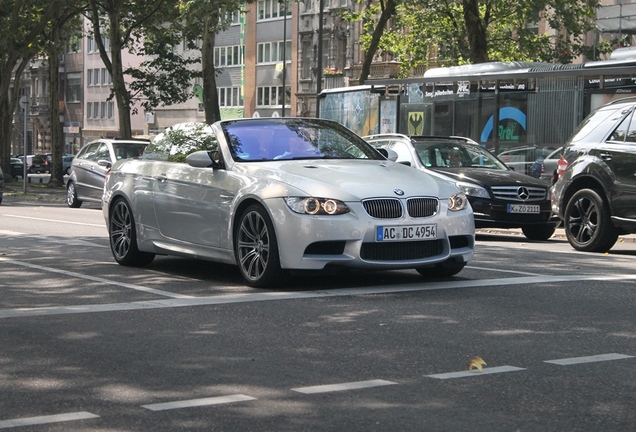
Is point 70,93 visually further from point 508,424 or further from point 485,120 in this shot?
point 508,424

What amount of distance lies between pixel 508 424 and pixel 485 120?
2427cm

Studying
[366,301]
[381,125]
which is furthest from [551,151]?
[366,301]

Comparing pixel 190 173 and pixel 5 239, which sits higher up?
pixel 190 173

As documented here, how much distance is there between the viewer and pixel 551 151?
28.3 metres

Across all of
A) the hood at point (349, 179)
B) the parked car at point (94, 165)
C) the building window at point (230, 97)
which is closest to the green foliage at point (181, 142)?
the hood at point (349, 179)

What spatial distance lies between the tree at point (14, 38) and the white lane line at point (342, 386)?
44288 mm

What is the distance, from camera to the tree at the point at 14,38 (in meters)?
49.6

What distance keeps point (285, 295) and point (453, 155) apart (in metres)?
10.0

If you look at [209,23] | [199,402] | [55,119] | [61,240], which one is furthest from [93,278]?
[55,119]

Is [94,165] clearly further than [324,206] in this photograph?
Yes

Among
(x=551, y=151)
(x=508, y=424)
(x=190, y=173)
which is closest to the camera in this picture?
(x=508, y=424)

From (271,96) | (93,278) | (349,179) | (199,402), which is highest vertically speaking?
(271,96)

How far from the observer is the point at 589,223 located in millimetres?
16281

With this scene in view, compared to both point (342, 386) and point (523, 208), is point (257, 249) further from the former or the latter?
point (523, 208)
